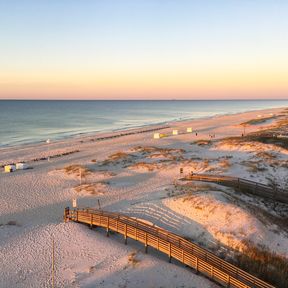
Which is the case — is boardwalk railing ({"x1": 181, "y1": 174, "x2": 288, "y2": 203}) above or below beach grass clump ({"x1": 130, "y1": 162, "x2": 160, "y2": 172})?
above

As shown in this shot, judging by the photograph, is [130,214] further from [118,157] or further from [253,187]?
[118,157]

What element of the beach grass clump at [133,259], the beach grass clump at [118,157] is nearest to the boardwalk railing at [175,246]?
the beach grass clump at [133,259]

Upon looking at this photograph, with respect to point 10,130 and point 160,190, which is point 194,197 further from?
point 10,130

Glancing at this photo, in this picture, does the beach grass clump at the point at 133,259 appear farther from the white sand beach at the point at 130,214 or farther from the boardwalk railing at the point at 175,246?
the boardwalk railing at the point at 175,246

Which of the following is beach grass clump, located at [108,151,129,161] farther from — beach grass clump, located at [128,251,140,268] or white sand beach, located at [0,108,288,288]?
beach grass clump, located at [128,251,140,268]

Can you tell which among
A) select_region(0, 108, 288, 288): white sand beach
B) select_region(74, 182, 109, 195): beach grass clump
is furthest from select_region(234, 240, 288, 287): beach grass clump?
select_region(74, 182, 109, 195): beach grass clump

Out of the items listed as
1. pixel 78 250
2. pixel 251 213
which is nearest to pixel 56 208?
pixel 78 250

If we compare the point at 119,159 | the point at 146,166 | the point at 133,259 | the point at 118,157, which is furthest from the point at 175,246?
the point at 118,157
